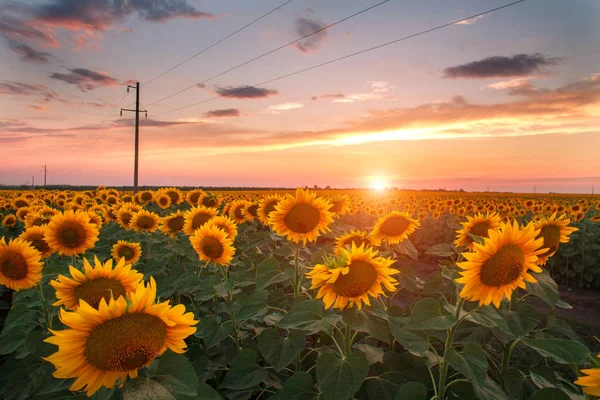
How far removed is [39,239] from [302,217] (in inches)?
137

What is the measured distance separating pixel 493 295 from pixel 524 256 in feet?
0.97

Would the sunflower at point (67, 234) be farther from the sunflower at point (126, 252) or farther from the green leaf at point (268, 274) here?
the green leaf at point (268, 274)

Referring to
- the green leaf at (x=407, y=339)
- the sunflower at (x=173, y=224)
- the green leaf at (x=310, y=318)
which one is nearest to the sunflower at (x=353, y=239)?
the green leaf at (x=310, y=318)

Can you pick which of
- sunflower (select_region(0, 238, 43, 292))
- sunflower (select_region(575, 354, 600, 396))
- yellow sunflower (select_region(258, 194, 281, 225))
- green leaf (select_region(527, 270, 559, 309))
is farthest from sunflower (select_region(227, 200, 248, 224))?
sunflower (select_region(575, 354, 600, 396))

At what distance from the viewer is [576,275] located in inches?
528

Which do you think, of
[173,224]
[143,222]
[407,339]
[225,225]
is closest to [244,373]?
[407,339]

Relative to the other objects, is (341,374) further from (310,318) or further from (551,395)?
(551,395)

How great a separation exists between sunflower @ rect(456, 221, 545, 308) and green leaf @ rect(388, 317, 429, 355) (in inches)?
15.1

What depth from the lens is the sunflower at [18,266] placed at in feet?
13.0

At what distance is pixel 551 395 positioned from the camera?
7.55 feet

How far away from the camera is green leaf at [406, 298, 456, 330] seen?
2.45 m

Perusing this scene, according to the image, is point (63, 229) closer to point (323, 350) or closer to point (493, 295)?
point (323, 350)

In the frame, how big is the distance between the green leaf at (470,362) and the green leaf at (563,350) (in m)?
0.31

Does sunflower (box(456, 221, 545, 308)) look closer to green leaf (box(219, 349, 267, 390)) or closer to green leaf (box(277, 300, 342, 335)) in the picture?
green leaf (box(277, 300, 342, 335))
